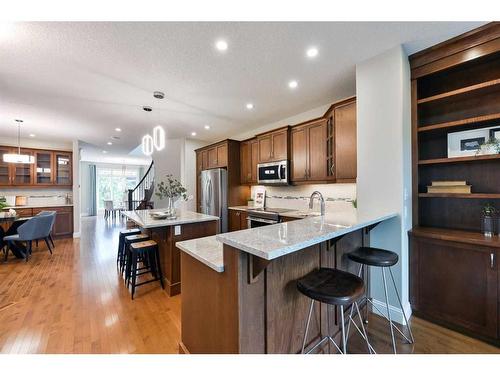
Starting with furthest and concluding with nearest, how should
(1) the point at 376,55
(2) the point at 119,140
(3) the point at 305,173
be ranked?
(2) the point at 119,140
(3) the point at 305,173
(1) the point at 376,55

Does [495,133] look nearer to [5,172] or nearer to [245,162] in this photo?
[245,162]

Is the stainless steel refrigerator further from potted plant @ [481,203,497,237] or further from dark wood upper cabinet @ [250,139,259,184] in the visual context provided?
potted plant @ [481,203,497,237]

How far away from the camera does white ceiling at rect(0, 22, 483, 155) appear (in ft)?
6.03

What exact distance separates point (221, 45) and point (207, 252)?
1856 millimetres

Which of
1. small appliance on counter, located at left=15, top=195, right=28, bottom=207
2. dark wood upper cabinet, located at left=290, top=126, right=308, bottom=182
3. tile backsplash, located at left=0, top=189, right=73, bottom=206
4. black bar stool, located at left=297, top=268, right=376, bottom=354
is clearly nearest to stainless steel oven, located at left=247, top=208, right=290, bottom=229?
dark wood upper cabinet, located at left=290, top=126, right=308, bottom=182

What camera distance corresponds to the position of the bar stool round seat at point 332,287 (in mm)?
1164

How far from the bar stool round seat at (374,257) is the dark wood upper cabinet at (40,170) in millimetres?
7416

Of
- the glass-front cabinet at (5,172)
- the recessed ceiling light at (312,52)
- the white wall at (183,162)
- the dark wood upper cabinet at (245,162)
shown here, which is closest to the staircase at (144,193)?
the white wall at (183,162)

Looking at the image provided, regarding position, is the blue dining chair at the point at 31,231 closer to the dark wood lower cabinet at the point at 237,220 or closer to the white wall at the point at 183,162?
the white wall at the point at 183,162

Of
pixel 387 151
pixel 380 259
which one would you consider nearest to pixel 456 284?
pixel 380 259
